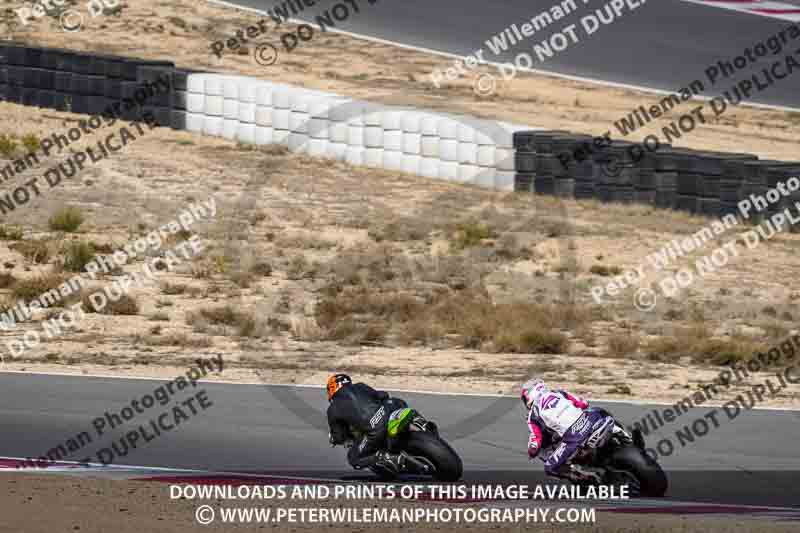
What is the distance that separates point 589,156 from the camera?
2452 cm

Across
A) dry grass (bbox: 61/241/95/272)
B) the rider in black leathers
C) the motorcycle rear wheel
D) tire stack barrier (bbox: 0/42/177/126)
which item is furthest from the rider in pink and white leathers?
tire stack barrier (bbox: 0/42/177/126)

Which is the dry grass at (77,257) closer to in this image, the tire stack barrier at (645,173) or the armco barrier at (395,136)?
the armco barrier at (395,136)

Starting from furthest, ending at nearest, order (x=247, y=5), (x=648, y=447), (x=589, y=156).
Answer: (x=247, y=5) < (x=589, y=156) < (x=648, y=447)

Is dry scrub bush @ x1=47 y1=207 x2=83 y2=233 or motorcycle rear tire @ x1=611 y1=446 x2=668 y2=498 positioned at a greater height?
motorcycle rear tire @ x1=611 y1=446 x2=668 y2=498

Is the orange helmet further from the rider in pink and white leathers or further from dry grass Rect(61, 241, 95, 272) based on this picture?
dry grass Rect(61, 241, 95, 272)

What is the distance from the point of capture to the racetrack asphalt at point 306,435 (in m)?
12.1

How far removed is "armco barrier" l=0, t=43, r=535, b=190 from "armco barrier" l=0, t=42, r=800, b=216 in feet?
0.07

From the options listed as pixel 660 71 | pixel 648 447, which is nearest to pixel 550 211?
pixel 660 71

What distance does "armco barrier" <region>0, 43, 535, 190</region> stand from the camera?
26172 millimetres

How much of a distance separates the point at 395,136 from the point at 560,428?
53.8 ft

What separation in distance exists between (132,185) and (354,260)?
6.13 m

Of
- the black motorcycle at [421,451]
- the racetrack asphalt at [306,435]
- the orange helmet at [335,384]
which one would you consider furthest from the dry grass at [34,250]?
the black motorcycle at [421,451]

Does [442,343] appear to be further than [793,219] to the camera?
No

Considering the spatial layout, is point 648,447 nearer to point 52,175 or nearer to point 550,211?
point 550,211
